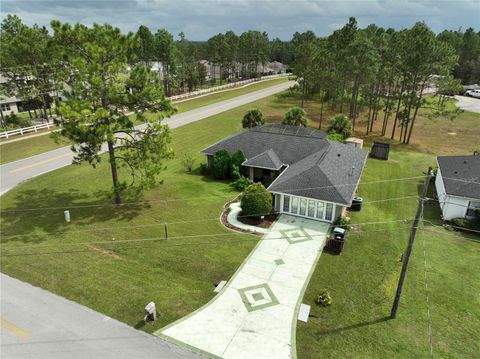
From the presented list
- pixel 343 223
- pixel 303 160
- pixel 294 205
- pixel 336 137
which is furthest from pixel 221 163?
pixel 336 137

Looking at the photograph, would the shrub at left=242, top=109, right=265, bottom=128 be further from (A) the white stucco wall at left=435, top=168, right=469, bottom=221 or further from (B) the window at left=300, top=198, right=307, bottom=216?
(A) the white stucco wall at left=435, top=168, right=469, bottom=221

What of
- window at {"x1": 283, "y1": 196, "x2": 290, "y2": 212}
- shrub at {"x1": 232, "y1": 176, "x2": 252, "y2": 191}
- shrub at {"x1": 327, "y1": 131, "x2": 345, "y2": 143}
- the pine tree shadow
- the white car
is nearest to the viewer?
the pine tree shadow

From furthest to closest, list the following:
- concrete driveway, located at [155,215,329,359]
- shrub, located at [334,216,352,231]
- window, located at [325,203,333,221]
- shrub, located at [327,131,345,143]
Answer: shrub, located at [327,131,345,143]
window, located at [325,203,333,221]
shrub, located at [334,216,352,231]
concrete driveway, located at [155,215,329,359]

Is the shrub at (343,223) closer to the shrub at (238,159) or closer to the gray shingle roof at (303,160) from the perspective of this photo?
the gray shingle roof at (303,160)

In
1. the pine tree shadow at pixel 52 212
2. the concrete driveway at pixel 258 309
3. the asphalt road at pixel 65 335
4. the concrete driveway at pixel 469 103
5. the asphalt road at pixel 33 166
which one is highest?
the concrete driveway at pixel 469 103

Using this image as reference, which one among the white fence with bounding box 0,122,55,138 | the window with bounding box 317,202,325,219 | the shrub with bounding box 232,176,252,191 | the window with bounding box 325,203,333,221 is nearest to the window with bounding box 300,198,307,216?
the window with bounding box 317,202,325,219

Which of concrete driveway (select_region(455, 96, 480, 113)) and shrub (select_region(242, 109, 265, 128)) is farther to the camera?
concrete driveway (select_region(455, 96, 480, 113))

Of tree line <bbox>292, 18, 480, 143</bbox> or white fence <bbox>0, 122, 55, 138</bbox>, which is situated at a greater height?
tree line <bbox>292, 18, 480, 143</bbox>

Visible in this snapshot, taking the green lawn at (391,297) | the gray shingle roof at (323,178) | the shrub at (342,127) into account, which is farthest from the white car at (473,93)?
the green lawn at (391,297)
